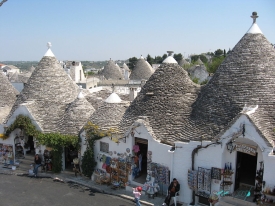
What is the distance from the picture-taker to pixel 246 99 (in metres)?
12.2

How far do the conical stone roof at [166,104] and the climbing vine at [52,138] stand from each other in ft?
10.7

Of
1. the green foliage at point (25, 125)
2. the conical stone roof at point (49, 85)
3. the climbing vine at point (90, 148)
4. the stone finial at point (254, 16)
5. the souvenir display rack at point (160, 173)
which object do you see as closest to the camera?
the stone finial at point (254, 16)

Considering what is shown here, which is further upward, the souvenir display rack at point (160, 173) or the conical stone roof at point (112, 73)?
the conical stone roof at point (112, 73)

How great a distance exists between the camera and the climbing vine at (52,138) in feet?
53.0

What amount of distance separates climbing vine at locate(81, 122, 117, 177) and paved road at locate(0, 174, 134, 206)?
1016 mm

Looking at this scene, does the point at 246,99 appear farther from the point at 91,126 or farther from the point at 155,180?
the point at 91,126

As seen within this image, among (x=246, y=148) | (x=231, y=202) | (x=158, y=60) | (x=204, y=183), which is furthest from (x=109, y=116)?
(x=158, y=60)

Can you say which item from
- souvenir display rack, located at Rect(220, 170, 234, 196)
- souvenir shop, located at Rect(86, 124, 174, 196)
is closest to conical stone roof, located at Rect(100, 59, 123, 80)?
souvenir shop, located at Rect(86, 124, 174, 196)

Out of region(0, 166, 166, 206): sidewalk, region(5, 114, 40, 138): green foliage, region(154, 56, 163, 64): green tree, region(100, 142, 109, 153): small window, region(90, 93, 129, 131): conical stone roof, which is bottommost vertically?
region(0, 166, 166, 206): sidewalk

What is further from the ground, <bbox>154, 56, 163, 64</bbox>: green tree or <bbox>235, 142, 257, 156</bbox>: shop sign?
<bbox>154, 56, 163, 64</bbox>: green tree

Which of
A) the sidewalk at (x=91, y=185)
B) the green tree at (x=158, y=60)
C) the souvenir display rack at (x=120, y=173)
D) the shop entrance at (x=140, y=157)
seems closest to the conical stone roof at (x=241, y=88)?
the shop entrance at (x=140, y=157)

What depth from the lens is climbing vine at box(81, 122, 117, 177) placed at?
15288mm

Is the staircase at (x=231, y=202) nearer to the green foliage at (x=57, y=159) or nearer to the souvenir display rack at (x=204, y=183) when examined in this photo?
the souvenir display rack at (x=204, y=183)

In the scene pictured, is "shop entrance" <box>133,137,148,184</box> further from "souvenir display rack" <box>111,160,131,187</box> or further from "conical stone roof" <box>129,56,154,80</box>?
"conical stone roof" <box>129,56,154,80</box>
